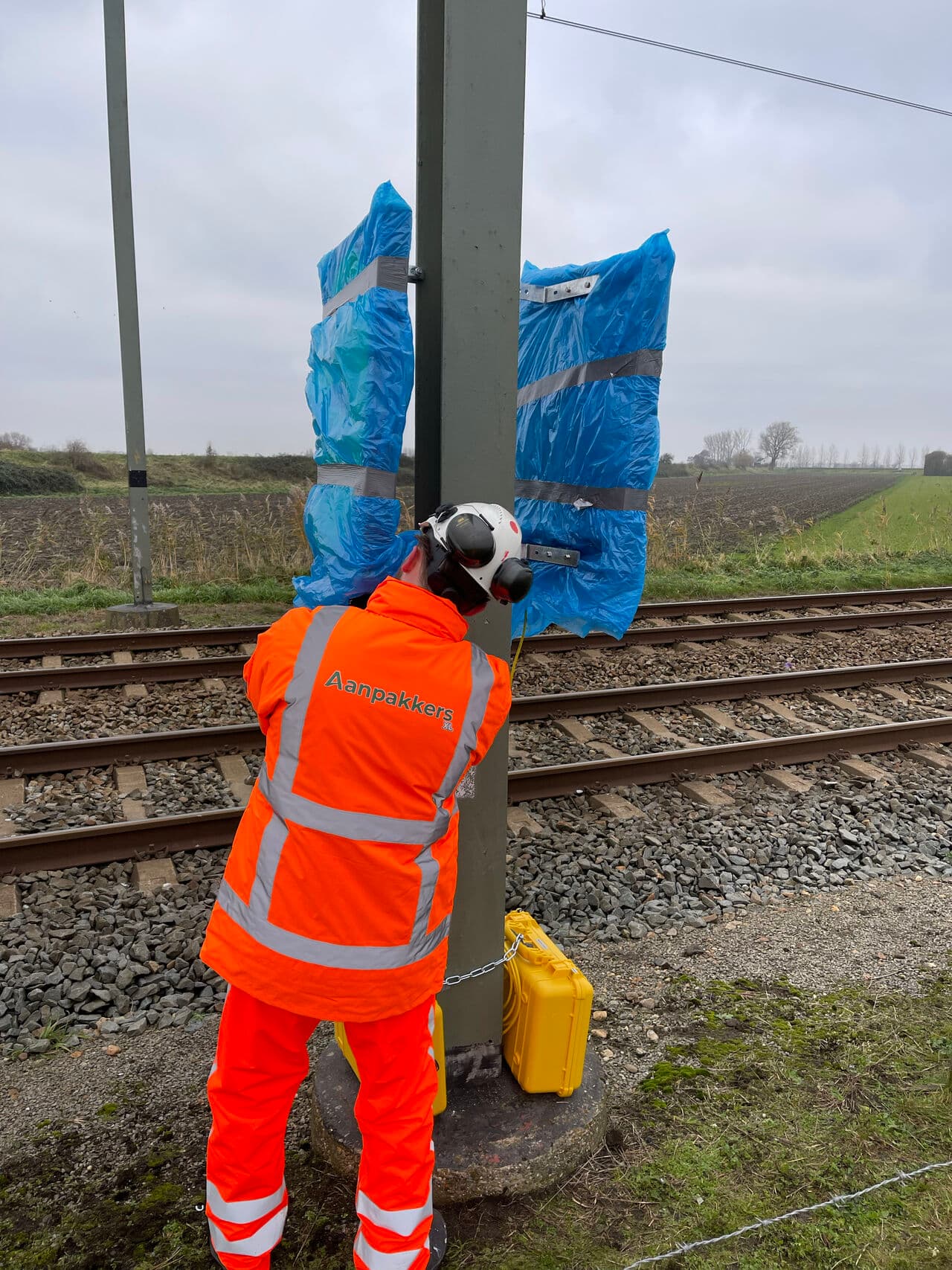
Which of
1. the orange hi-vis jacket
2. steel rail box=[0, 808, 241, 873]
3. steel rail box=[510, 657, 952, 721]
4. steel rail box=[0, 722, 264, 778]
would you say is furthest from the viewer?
steel rail box=[510, 657, 952, 721]

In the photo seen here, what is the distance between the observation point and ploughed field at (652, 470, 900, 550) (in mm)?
18938

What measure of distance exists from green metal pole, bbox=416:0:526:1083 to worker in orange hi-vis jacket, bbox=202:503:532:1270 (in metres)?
0.45

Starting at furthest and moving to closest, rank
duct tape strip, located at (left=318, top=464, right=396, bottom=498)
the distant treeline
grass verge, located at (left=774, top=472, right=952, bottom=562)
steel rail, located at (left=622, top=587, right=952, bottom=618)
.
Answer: the distant treeline < grass verge, located at (left=774, top=472, right=952, bottom=562) < steel rail, located at (left=622, top=587, right=952, bottom=618) < duct tape strip, located at (left=318, top=464, right=396, bottom=498)

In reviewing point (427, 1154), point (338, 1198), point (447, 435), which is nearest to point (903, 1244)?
point (427, 1154)

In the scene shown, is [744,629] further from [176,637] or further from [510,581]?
[510,581]

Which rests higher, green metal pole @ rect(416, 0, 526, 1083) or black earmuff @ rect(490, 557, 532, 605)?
green metal pole @ rect(416, 0, 526, 1083)

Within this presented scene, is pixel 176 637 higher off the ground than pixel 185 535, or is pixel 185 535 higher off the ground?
pixel 185 535

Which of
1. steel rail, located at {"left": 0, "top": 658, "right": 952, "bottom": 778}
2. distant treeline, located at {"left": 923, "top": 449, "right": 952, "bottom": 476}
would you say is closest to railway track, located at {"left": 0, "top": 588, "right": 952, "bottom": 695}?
steel rail, located at {"left": 0, "top": 658, "right": 952, "bottom": 778}

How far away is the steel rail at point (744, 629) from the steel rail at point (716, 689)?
120 cm

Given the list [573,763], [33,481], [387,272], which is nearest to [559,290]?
[387,272]

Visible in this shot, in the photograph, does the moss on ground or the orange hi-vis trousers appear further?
the moss on ground

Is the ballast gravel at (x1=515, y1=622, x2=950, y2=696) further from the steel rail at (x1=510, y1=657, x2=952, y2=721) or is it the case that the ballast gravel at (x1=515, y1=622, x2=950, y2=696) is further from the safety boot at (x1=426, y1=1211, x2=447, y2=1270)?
the safety boot at (x1=426, y1=1211, x2=447, y2=1270)

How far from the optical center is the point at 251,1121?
2096 mm

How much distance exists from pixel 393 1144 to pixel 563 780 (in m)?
3.68
